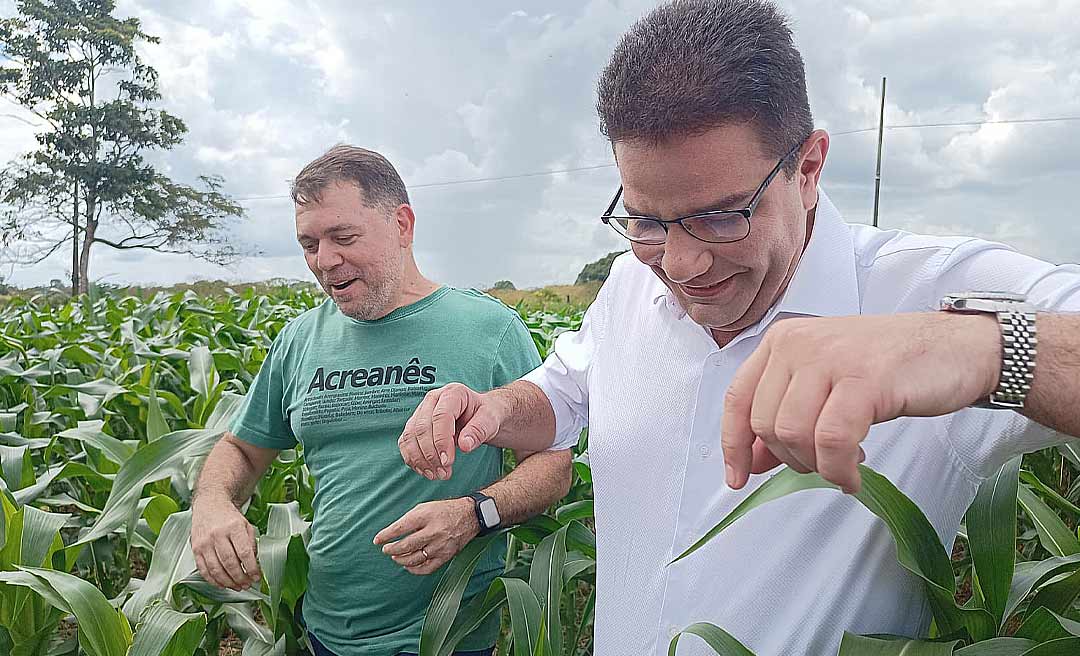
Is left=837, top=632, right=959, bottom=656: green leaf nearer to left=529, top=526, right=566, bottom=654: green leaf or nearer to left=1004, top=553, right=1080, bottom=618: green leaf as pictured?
left=1004, top=553, right=1080, bottom=618: green leaf

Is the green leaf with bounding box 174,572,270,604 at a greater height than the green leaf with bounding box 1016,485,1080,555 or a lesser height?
lesser

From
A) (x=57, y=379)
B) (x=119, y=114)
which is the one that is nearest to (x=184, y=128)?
(x=119, y=114)

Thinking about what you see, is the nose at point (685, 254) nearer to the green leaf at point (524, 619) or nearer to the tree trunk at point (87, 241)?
the green leaf at point (524, 619)

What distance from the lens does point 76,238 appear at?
28.4m

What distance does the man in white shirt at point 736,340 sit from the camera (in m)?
0.95

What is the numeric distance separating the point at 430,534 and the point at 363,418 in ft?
1.19

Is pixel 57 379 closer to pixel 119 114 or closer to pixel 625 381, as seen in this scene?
pixel 625 381

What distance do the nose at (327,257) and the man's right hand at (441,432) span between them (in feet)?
2.21

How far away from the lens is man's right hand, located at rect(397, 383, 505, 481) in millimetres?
1164

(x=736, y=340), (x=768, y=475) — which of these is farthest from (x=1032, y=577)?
(x=736, y=340)

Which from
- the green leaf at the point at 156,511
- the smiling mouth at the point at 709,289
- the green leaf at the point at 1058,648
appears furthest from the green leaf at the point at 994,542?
the green leaf at the point at 156,511

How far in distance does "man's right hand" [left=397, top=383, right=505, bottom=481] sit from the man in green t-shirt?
33 cm

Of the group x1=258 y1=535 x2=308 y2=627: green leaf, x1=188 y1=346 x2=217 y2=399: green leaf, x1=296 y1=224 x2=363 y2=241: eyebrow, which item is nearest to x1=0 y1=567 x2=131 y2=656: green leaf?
x1=258 y1=535 x2=308 y2=627: green leaf

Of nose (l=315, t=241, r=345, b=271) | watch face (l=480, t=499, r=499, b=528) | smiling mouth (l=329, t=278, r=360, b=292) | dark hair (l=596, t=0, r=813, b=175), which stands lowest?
watch face (l=480, t=499, r=499, b=528)
